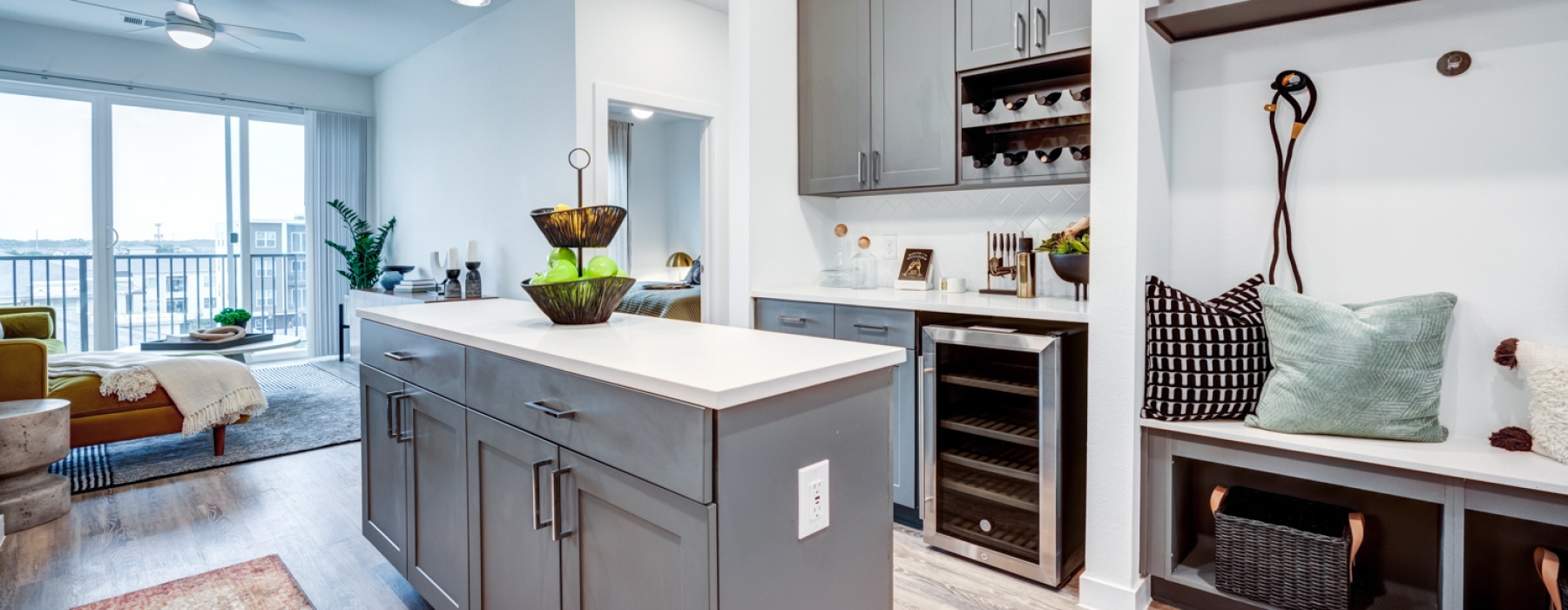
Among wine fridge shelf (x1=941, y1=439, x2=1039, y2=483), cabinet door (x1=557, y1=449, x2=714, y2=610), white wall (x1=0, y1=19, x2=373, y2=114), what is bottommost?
wine fridge shelf (x1=941, y1=439, x2=1039, y2=483)

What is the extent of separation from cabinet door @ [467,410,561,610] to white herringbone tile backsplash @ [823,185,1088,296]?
207 centimetres

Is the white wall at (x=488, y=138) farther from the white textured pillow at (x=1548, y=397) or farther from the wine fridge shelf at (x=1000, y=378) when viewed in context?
the white textured pillow at (x=1548, y=397)

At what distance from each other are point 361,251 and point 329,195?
78 centimetres

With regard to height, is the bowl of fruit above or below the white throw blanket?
above

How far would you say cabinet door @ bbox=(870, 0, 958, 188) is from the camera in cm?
275

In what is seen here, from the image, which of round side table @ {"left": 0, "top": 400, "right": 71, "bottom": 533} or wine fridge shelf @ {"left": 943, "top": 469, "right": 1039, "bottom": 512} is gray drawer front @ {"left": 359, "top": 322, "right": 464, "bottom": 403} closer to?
round side table @ {"left": 0, "top": 400, "right": 71, "bottom": 533}

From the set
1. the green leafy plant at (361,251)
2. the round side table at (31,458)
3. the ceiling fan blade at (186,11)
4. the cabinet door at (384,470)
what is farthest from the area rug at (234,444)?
the ceiling fan blade at (186,11)

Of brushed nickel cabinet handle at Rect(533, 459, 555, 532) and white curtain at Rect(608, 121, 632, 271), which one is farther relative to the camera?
white curtain at Rect(608, 121, 632, 271)

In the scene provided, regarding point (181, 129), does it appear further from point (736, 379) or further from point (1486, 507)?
point (1486, 507)

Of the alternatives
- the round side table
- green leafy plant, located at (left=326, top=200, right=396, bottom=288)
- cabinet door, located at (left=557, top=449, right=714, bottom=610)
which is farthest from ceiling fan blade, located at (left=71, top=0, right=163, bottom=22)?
cabinet door, located at (left=557, top=449, right=714, bottom=610)

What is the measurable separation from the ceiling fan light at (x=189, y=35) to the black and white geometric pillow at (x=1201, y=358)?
539 centimetres

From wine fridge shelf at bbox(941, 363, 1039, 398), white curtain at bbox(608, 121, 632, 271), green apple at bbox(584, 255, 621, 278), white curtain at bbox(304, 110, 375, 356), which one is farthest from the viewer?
white curtain at bbox(608, 121, 632, 271)

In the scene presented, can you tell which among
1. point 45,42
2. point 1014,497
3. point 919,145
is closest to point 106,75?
point 45,42

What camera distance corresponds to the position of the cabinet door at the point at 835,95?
3.03 meters
